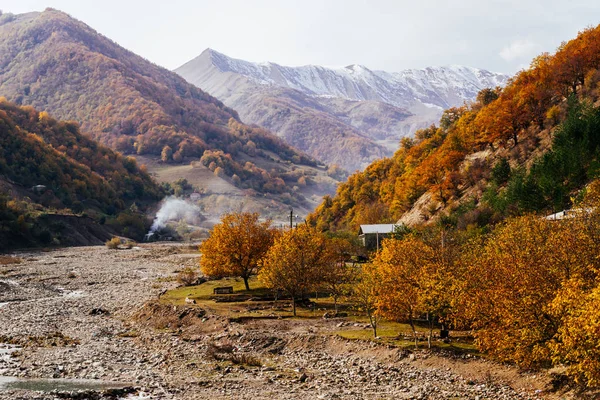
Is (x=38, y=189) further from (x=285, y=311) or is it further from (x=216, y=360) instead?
(x=216, y=360)

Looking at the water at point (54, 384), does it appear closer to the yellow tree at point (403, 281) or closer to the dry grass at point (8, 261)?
the yellow tree at point (403, 281)

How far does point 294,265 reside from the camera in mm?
48906

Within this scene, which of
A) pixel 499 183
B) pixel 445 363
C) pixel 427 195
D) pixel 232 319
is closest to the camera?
pixel 445 363

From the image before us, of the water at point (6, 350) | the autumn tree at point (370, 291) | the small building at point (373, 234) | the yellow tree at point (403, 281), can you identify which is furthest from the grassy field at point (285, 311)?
the small building at point (373, 234)

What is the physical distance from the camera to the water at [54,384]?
27236 mm

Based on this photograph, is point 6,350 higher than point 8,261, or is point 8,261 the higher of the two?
point 8,261

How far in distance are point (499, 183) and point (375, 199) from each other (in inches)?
2274

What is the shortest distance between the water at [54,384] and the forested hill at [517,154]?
2433 inches

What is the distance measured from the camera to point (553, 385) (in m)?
25.8

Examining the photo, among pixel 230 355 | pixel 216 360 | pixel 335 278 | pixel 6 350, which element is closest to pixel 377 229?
pixel 335 278

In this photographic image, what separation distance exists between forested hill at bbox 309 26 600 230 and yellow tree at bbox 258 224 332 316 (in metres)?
37.0

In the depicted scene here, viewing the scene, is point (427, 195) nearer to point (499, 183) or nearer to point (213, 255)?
point (499, 183)

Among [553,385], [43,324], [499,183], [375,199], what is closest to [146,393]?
[553,385]

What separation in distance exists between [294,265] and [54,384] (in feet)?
81.2
